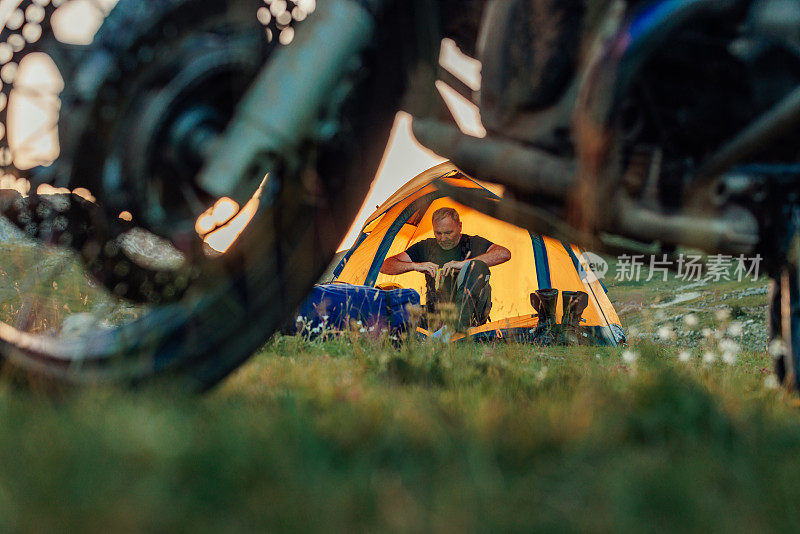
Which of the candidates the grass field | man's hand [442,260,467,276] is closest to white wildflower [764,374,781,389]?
the grass field

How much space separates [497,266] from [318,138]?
512 cm

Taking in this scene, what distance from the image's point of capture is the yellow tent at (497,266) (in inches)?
235

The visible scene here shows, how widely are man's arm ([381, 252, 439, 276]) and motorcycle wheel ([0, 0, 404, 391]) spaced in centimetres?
429

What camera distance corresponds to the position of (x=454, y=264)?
577 cm

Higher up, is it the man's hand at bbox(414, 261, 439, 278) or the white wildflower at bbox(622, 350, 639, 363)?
the man's hand at bbox(414, 261, 439, 278)

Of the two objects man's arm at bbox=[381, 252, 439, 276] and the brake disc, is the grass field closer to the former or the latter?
the brake disc

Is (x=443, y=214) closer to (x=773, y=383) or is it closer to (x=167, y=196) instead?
(x=773, y=383)

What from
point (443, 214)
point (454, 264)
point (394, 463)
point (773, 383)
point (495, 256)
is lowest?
point (394, 463)

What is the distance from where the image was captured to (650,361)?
173cm

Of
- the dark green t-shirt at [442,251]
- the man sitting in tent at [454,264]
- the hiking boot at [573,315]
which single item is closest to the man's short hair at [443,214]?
the man sitting in tent at [454,264]

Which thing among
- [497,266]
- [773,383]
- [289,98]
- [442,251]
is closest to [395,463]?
[289,98]

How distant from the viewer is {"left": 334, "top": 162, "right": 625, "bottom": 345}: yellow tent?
5961 mm

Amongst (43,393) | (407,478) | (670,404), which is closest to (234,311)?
(43,393)

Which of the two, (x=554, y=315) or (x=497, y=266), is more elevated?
(x=497, y=266)
